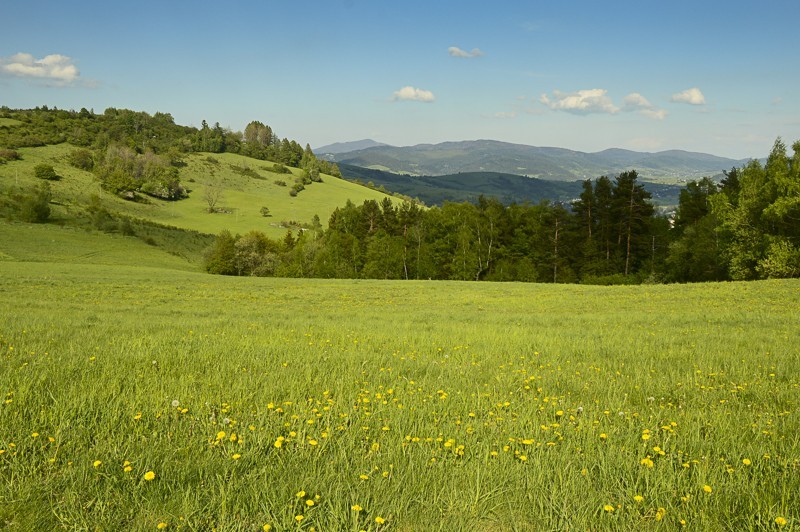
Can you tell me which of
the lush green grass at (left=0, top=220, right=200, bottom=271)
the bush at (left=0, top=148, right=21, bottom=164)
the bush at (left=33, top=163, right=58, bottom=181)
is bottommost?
the lush green grass at (left=0, top=220, right=200, bottom=271)

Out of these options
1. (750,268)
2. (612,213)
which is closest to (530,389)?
(750,268)

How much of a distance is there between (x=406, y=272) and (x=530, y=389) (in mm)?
67984

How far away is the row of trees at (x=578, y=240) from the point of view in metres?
45.1

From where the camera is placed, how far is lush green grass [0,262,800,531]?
10.7 feet

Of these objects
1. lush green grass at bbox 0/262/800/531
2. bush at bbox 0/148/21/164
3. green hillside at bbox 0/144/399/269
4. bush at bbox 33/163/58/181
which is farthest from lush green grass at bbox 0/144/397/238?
lush green grass at bbox 0/262/800/531

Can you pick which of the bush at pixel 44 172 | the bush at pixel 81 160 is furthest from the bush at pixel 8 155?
the bush at pixel 81 160

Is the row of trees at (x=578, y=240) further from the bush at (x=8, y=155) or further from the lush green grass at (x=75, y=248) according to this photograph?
the bush at (x=8, y=155)

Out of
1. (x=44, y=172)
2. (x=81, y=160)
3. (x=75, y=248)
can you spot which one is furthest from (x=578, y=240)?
(x=81, y=160)

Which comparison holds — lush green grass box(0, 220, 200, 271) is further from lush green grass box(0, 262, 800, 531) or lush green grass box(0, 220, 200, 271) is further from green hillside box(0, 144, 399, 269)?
lush green grass box(0, 262, 800, 531)

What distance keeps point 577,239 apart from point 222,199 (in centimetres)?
12072

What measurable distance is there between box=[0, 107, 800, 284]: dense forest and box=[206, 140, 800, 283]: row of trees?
0.14 m

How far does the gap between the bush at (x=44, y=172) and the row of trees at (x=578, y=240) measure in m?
72.5

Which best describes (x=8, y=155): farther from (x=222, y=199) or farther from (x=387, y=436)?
(x=387, y=436)

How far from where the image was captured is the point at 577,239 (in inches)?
2562
